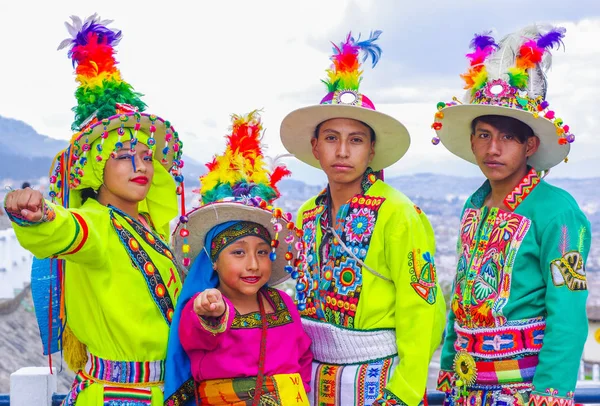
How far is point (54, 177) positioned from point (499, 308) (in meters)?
2.08

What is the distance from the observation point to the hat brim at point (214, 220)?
10.4 ft

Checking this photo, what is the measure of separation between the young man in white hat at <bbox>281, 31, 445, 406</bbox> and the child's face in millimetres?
229

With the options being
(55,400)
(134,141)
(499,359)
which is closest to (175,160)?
(134,141)

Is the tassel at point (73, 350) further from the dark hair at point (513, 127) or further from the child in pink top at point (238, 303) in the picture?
the dark hair at point (513, 127)

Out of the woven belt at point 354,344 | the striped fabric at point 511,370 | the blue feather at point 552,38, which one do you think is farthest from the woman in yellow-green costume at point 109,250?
the blue feather at point 552,38

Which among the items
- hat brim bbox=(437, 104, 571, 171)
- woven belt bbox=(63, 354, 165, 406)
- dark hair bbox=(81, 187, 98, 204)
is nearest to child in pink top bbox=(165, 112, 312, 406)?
woven belt bbox=(63, 354, 165, 406)

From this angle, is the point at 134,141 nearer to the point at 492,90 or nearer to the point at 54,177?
the point at 54,177

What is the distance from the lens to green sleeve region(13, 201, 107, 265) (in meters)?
2.54

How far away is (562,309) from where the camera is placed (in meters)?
2.98

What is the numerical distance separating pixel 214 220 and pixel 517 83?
5.11 ft

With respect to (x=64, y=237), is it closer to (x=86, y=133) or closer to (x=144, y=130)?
(x=86, y=133)

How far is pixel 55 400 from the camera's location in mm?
3539

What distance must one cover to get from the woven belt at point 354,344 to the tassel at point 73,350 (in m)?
1.10

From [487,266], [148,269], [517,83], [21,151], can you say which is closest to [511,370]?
[487,266]
